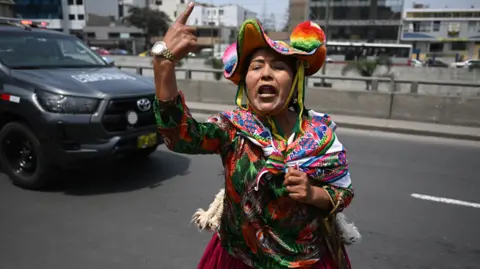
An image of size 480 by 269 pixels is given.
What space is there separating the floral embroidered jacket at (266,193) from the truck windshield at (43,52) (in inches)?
170

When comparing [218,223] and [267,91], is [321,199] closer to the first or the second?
[267,91]

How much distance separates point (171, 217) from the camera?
4184 millimetres

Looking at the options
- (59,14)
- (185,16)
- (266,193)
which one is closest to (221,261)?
(266,193)

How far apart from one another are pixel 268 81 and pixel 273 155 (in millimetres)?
285

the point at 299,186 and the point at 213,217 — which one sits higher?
the point at 299,186

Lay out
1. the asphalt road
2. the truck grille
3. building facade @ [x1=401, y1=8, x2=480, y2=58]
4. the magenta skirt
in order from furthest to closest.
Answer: building facade @ [x1=401, y1=8, x2=480, y2=58] → the truck grille → the asphalt road → the magenta skirt

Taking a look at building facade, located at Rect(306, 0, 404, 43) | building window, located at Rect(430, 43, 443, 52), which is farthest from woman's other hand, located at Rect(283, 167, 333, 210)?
building facade, located at Rect(306, 0, 404, 43)

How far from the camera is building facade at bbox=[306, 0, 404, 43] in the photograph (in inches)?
2726

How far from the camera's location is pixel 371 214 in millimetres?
4398

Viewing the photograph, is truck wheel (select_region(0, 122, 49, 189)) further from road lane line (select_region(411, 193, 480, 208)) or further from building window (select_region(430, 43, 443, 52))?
building window (select_region(430, 43, 443, 52))

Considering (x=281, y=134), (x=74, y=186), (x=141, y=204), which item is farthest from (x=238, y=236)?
(x=74, y=186)

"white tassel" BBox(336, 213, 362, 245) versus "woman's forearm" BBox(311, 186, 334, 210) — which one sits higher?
"woman's forearm" BBox(311, 186, 334, 210)

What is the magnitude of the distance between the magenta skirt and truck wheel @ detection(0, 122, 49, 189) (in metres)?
3.37

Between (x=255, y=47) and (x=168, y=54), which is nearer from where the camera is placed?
(x=168, y=54)
